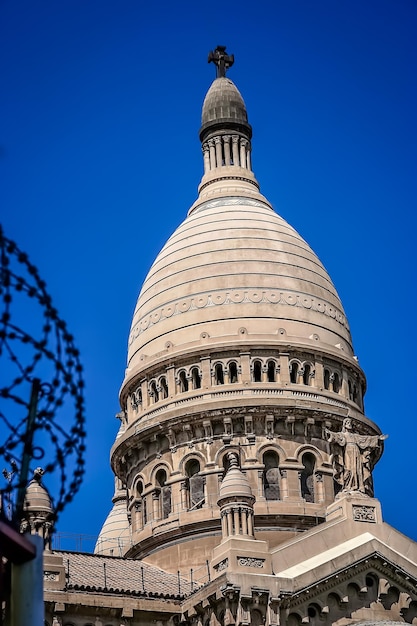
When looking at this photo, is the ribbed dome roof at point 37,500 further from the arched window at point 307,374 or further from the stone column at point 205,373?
the arched window at point 307,374

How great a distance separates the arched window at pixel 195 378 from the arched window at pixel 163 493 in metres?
3.94

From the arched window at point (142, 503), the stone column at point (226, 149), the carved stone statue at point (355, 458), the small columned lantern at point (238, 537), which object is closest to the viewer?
the small columned lantern at point (238, 537)

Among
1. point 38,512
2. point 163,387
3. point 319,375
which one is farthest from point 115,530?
point 38,512

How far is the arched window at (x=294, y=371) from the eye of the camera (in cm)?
5150

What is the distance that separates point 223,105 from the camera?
62.4 meters

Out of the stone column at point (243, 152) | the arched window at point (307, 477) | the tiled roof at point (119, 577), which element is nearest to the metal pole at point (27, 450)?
the tiled roof at point (119, 577)

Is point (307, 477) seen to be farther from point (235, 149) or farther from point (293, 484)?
point (235, 149)

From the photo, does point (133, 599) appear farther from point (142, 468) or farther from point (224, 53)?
point (224, 53)

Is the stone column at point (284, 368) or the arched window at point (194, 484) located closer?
the arched window at point (194, 484)

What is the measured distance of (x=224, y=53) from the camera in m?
67.0

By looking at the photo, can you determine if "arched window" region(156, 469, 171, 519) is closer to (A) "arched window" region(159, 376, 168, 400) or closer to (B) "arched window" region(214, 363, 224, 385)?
(A) "arched window" region(159, 376, 168, 400)

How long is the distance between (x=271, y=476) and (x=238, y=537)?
31.9 ft

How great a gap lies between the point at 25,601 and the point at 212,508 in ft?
119

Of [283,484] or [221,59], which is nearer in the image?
[283,484]
